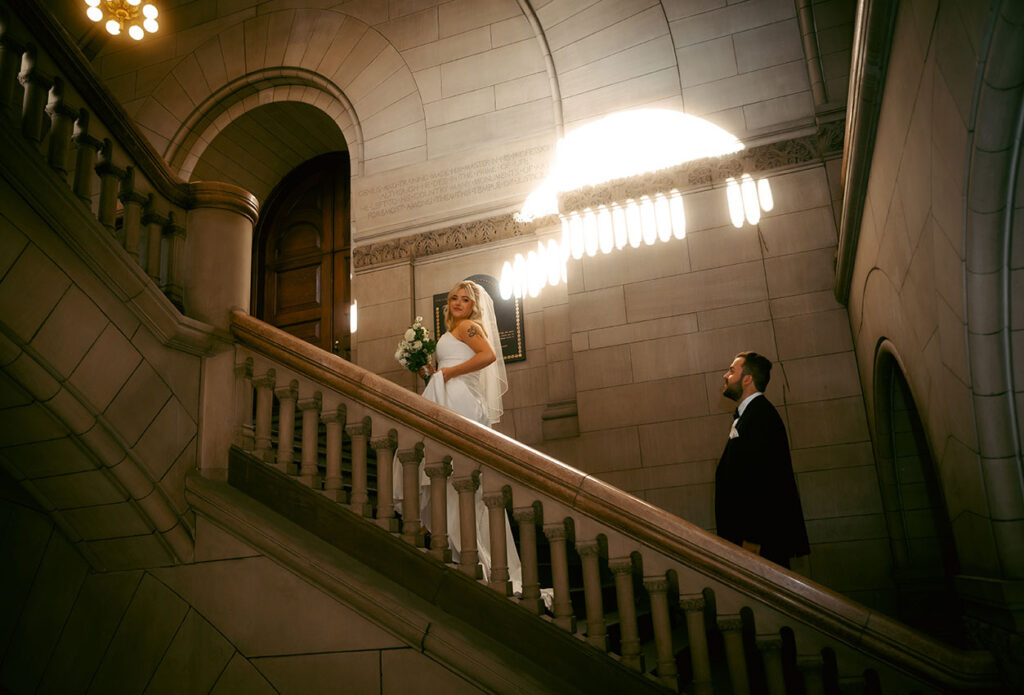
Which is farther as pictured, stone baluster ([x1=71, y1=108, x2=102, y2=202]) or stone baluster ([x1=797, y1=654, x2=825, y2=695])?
stone baluster ([x1=71, y1=108, x2=102, y2=202])

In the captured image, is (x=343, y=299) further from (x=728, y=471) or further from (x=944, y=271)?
(x=944, y=271)

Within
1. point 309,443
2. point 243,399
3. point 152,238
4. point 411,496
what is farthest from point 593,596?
point 152,238

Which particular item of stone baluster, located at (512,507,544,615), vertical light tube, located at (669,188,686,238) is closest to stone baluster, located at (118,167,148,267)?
stone baluster, located at (512,507,544,615)

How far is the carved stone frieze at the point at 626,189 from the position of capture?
6.87 metres

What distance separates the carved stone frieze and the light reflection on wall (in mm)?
72

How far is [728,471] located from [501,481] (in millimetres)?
1419

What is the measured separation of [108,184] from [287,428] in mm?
1531

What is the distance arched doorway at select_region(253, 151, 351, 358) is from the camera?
9914mm

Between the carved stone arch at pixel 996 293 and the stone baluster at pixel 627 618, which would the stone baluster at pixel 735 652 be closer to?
the stone baluster at pixel 627 618

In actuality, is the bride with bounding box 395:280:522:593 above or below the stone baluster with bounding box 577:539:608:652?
above

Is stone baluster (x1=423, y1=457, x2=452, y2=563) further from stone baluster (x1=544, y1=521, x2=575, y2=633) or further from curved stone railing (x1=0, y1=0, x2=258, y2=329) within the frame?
curved stone railing (x1=0, y1=0, x2=258, y2=329)

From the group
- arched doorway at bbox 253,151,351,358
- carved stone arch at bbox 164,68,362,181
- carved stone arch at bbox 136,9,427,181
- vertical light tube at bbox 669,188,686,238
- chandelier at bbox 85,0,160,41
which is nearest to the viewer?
vertical light tube at bbox 669,188,686,238

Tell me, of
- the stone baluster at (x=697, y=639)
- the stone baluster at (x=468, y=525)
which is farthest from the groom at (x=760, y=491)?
the stone baluster at (x=468, y=525)

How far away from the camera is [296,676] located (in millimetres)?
3389
